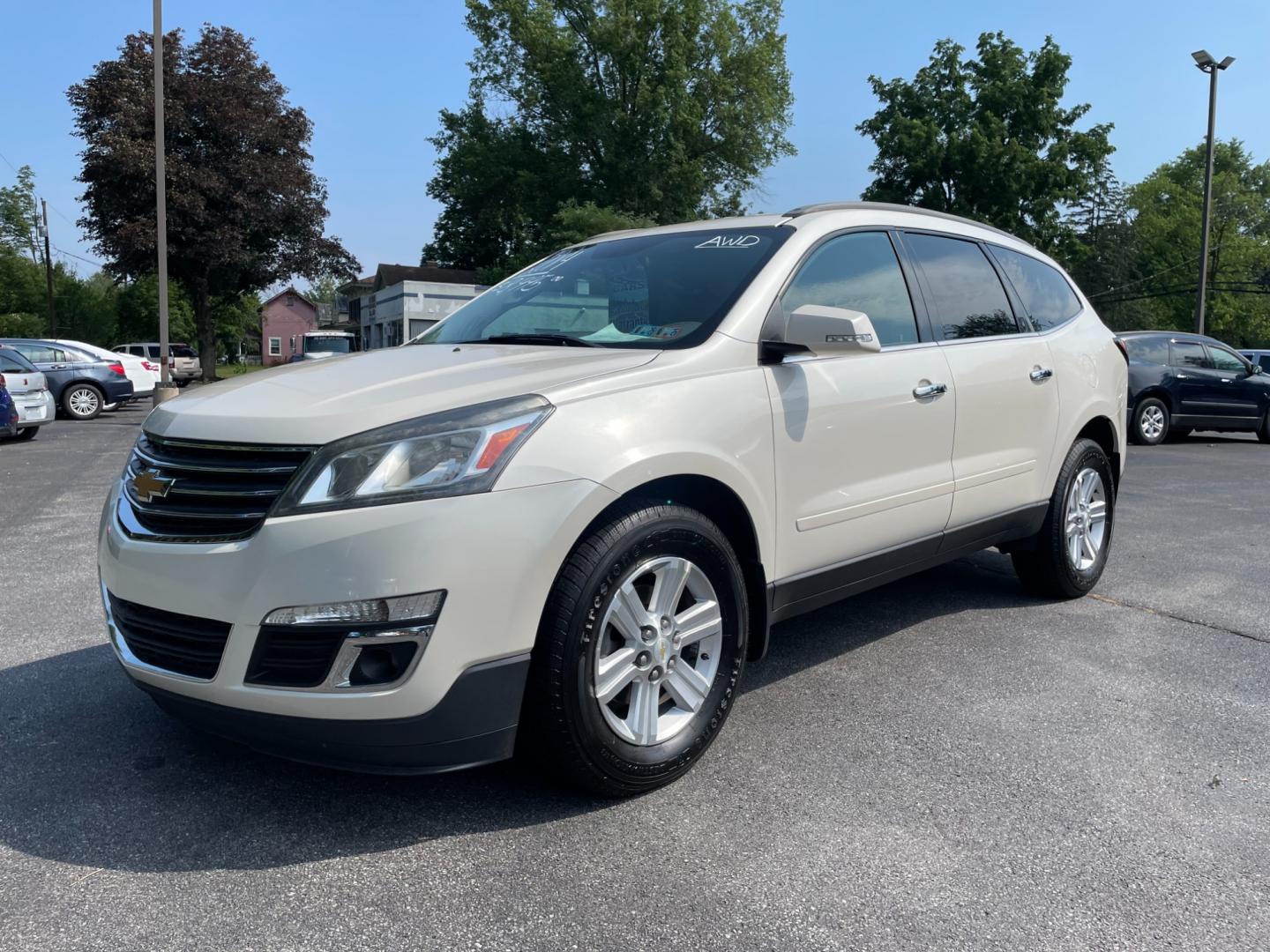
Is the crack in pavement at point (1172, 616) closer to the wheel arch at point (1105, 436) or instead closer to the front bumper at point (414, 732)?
the wheel arch at point (1105, 436)

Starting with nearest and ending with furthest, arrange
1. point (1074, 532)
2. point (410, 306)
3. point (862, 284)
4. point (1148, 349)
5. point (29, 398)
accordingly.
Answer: point (862, 284) < point (1074, 532) < point (29, 398) < point (1148, 349) < point (410, 306)

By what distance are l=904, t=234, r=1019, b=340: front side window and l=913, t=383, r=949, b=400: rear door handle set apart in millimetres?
274

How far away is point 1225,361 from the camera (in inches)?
598

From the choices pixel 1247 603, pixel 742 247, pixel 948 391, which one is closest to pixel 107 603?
pixel 742 247

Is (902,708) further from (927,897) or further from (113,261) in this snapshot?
(113,261)

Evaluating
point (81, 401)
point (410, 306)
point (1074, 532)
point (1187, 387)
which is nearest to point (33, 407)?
point (81, 401)

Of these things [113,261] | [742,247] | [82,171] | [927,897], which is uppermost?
[82,171]

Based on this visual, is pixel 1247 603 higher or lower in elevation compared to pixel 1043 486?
lower

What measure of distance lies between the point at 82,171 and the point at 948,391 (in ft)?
124

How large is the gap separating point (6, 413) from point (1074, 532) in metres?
13.1

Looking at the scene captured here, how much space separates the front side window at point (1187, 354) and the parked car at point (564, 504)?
1250cm

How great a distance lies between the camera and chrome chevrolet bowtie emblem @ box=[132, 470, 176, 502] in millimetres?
2686

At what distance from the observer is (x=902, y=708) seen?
3576 mm

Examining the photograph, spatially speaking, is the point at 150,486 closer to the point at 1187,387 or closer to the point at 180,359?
the point at 1187,387
